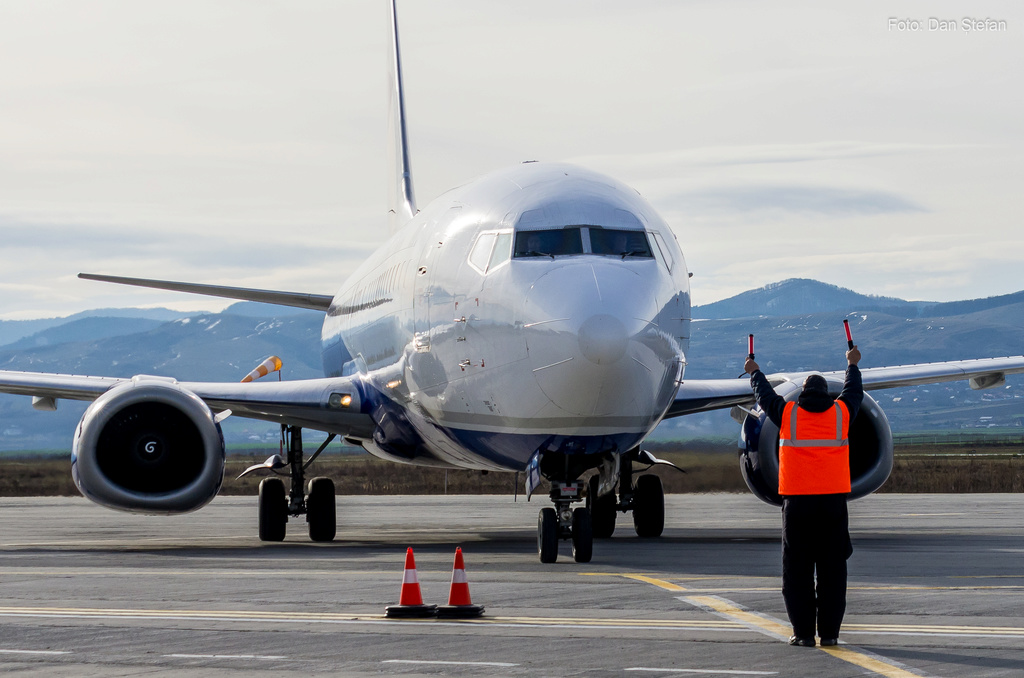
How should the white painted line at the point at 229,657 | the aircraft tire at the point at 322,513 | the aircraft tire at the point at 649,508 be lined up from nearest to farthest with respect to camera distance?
1. the white painted line at the point at 229,657
2. the aircraft tire at the point at 649,508
3. the aircraft tire at the point at 322,513

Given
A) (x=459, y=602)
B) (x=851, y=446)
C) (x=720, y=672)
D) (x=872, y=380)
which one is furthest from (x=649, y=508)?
(x=720, y=672)

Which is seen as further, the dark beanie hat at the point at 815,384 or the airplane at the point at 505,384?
the airplane at the point at 505,384

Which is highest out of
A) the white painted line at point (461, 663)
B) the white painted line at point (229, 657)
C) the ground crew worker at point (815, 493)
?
the ground crew worker at point (815, 493)

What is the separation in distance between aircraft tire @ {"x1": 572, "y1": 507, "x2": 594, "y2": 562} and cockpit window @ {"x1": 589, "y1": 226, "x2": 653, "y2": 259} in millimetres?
2698

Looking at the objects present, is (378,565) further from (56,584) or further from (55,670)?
(55,670)

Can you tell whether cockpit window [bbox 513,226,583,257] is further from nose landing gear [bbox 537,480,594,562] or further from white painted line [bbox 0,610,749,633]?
white painted line [bbox 0,610,749,633]

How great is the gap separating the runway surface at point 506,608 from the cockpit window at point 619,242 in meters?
3.24

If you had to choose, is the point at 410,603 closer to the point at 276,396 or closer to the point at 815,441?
the point at 815,441

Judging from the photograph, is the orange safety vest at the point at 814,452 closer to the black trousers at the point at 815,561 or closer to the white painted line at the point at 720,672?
the black trousers at the point at 815,561

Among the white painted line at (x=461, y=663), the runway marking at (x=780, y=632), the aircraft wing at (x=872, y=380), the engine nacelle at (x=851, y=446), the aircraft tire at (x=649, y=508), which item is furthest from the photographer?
the aircraft tire at (x=649, y=508)

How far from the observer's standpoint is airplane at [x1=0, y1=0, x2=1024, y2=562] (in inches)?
561

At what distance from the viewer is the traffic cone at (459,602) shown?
10.5 meters

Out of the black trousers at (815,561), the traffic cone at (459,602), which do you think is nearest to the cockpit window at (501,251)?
the traffic cone at (459,602)

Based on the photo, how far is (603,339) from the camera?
13.6m
